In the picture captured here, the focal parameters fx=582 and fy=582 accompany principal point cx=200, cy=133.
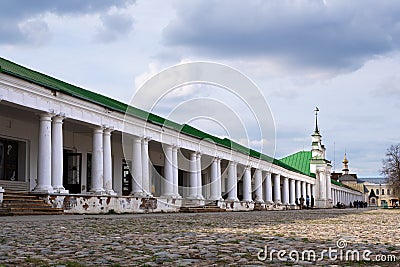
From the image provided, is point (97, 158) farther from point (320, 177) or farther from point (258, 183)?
point (320, 177)

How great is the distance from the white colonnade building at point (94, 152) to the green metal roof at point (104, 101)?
0.06m

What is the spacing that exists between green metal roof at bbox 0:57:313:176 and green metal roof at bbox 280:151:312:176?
30743 mm

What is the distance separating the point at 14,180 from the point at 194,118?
9436 mm

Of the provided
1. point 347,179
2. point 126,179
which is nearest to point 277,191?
point 126,179

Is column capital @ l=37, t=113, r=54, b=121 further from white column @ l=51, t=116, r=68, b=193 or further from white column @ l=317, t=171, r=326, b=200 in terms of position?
white column @ l=317, t=171, r=326, b=200

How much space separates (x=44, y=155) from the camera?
61.3ft

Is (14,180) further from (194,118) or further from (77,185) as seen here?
(194,118)

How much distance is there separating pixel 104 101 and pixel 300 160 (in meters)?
60.7

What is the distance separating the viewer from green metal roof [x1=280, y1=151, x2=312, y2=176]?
7925cm

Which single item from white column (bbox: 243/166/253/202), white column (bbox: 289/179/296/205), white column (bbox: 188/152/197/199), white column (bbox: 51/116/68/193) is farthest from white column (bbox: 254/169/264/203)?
white column (bbox: 51/116/68/193)

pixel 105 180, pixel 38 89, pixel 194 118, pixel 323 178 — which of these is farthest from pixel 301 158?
pixel 38 89

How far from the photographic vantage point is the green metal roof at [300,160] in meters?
79.2

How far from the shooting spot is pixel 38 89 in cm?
1775

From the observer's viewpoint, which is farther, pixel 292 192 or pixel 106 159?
pixel 292 192
